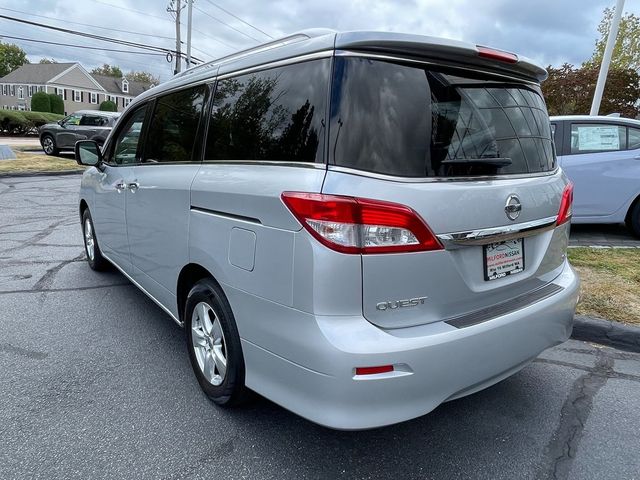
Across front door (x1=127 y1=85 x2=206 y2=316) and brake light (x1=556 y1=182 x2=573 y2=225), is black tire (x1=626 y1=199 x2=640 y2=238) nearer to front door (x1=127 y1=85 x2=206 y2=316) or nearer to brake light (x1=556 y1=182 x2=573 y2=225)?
brake light (x1=556 y1=182 x2=573 y2=225)

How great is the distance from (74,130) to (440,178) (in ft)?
65.5

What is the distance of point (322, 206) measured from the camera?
1857 millimetres

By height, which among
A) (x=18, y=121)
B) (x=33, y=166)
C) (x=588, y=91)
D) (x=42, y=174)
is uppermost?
(x=588, y=91)

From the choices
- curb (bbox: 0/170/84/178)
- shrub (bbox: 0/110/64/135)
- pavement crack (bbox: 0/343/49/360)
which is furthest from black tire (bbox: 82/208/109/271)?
shrub (bbox: 0/110/64/135)

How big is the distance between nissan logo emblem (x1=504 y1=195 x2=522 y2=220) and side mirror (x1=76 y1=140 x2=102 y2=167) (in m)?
3.76

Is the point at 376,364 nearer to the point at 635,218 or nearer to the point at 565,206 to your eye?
the point at 565,206

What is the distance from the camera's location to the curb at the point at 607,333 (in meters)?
3.60

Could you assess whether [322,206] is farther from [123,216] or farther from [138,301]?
[138,301]

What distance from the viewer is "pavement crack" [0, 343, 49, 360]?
3256mm

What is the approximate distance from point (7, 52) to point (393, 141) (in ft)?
344

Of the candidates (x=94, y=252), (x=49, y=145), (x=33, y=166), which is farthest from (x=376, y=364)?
(x=49, y=145)

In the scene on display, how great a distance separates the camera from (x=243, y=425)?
2.55 m

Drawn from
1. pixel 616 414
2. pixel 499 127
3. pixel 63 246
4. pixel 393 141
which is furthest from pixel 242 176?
pixel 63 246

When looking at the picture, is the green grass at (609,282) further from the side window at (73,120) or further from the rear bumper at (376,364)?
the side window at (73,120)
